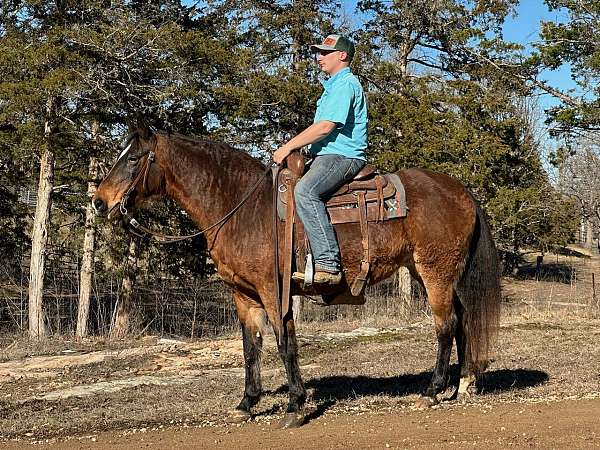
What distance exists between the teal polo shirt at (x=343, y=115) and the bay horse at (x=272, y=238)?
0.68m

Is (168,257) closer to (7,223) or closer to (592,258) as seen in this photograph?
(7,223)

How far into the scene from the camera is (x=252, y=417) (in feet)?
22.6

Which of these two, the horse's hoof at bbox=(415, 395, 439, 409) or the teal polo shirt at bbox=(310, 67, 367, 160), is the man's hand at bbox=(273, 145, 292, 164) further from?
the horse's hoof at bbox=(415, 395, 439, 409)

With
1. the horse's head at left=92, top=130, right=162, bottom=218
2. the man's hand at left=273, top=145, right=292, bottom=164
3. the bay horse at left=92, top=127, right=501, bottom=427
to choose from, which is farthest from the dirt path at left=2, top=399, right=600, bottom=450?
the man's hand at left=273, top=145, right=292, bottom=164

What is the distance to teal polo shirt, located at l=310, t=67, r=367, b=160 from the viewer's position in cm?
632

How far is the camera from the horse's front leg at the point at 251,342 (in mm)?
6984

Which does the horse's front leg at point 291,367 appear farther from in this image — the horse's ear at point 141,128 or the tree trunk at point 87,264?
the tree trunk at point 87,264

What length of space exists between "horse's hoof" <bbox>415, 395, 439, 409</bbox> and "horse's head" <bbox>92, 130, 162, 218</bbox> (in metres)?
3.25

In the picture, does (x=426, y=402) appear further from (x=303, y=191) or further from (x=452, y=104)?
(x=452, y=104)

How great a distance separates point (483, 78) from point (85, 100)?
13509mm

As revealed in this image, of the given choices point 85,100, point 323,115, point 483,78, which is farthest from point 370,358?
point 483,78

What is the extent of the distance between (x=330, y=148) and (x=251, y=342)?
2037 millimetres

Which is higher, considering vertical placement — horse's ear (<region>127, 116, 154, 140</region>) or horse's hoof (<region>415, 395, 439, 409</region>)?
horse's ear (<region>127, 116, 154, 140</region>)

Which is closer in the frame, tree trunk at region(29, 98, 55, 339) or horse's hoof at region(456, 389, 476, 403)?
horse's hoof at region(456, 389, 476, 403)
